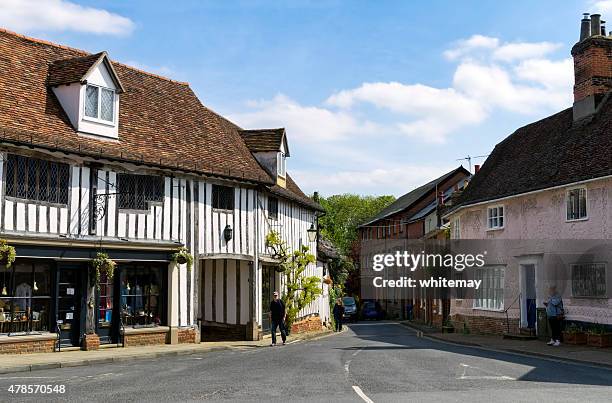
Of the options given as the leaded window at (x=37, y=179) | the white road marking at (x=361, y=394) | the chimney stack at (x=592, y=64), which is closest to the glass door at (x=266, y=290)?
the leaded window at (x=37, y=179)

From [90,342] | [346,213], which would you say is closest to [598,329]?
[90,342]

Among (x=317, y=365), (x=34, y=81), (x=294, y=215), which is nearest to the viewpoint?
(x=317, y=365)

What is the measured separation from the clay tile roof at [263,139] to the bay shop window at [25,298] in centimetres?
1111

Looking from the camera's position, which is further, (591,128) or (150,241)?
(591,128)

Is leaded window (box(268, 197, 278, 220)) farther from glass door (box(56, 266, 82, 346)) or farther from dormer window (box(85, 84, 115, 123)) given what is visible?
glass door (box(56, 266, 82, 346))

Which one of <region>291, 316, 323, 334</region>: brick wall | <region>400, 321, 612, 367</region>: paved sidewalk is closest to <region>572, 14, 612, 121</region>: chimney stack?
<region>400, 321, 612, 367</region>: paved sidewalk

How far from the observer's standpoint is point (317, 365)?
14523mm

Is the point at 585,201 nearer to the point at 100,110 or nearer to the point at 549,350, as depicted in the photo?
the point at 549,350

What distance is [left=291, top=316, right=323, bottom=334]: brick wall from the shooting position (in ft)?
96.5

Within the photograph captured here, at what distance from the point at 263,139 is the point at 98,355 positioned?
12766mm

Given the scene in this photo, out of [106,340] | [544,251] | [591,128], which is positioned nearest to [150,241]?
[106,340]

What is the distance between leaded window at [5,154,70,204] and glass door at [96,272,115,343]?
2804 millimetres

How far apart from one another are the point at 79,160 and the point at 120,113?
10.9 ft

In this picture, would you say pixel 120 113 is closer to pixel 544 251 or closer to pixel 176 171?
pixel 176 171
